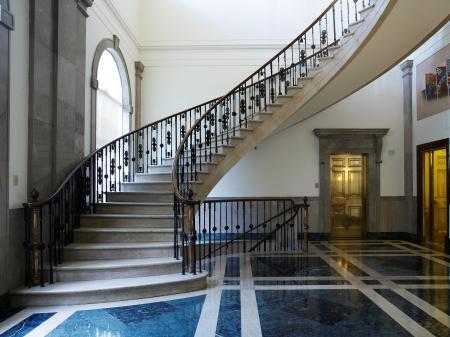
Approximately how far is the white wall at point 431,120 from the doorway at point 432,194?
20 centimetres

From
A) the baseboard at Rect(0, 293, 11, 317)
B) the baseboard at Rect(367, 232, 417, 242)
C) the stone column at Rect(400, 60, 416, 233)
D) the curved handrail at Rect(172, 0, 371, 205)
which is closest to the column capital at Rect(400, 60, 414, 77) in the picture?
the stone column at Rect(400, 60, 416, 233)

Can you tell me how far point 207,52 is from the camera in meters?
8.59

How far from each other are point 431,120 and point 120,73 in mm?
6334

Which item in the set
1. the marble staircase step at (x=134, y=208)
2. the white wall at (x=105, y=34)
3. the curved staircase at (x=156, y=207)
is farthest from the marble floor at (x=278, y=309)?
the white wall at (x=105, y=34)

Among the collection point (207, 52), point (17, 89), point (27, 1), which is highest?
point (207, 52)

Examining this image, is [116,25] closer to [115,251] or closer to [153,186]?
[153,186]

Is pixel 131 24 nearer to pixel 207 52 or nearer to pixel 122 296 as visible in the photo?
pixel 207 52

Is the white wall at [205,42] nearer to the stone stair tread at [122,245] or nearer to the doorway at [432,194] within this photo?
the doorway at [432,194]

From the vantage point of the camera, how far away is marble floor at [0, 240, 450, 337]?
3.13 metres

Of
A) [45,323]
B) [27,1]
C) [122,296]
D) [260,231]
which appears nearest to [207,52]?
[260,231]

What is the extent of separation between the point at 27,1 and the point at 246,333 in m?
3.96

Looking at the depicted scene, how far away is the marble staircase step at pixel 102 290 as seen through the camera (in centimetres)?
367

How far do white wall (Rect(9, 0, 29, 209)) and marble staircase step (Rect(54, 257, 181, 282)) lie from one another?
857mm

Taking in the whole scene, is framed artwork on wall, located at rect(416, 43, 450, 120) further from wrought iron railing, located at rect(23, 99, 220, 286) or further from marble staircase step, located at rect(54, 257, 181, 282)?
wrought iron railing, located at rect(23, 99, 220, 286)
